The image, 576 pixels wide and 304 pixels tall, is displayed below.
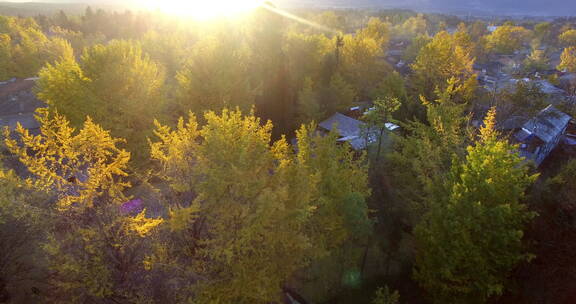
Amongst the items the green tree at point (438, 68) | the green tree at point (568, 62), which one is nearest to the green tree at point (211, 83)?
the green tree at point (438, 68)

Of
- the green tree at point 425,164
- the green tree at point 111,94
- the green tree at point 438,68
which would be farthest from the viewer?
the green tree at point 438,68

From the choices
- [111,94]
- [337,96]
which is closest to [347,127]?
[337,96]

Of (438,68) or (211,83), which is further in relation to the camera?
(438,68)

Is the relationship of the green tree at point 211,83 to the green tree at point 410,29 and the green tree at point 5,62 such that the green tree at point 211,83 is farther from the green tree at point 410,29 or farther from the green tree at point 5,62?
the green tree at point 410,29

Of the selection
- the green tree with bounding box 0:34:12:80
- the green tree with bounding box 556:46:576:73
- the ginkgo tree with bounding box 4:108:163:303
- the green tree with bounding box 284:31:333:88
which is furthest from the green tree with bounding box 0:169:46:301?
the green tree with bounding box 556:46:576:73

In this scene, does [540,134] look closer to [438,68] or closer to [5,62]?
[438,68]

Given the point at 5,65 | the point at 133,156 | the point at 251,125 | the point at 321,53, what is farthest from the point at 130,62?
the point at 5,65

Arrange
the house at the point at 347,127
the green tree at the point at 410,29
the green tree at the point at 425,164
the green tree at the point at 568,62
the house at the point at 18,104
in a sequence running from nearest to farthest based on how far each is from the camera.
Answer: the green tree at the point at 425,164 < the house at the point at 347,127 < the house at the point at 18,104 < the green tree at the point at 568,62 < the green tree at the point at 410,29
